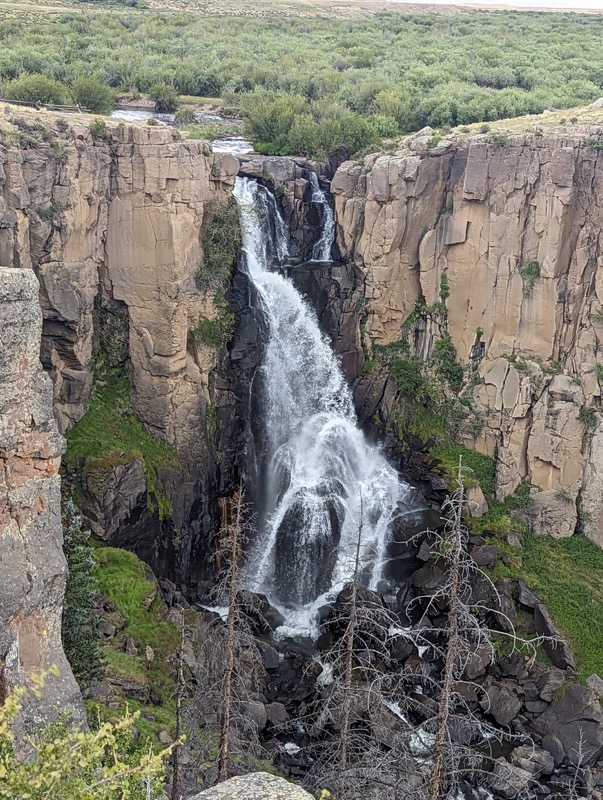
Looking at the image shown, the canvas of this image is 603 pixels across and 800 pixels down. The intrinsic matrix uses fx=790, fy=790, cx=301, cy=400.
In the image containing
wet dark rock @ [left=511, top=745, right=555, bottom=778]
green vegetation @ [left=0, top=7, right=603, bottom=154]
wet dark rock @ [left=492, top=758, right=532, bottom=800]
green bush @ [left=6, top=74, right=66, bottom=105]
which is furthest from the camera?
green vegetation @ [left=0, top=7, right=603, bottom=154]

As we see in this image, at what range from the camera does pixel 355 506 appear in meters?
32.1

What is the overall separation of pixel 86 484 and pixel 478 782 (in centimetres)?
1595

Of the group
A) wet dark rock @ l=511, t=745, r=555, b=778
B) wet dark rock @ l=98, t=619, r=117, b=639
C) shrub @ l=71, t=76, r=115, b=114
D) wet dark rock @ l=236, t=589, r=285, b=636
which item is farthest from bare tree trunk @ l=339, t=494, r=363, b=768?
shrub @ l=71, t=76, r=115, b=114

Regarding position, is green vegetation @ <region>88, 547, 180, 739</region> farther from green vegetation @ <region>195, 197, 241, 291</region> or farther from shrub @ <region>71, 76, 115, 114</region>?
shrub @ <region>71, 76, 115, 114</region>

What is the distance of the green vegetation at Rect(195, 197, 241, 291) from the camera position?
31531mm

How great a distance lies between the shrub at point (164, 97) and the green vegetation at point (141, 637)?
92.7 ft

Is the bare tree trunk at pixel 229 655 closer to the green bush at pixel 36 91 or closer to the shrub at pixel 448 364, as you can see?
the shrub at pixel 448 364

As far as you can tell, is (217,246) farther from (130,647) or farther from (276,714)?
(276,714)

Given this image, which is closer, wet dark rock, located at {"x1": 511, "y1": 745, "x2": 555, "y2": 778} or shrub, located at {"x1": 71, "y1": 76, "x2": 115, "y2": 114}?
wet dark rock, located at {"x1": 511, "y1": 745, "x2": 555, "y2": 778}

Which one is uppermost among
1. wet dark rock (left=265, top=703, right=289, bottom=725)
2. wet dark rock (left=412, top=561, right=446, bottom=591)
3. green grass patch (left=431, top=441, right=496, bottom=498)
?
green grass patch (left=431, top=441, right=496, bottom=498)

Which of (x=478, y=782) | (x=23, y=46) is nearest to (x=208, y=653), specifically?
(x=478, y=782)

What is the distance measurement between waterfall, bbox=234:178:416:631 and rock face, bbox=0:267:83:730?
15594mm

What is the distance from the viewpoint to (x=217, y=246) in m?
31.6

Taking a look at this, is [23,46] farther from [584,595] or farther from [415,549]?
Result: [584,595]
